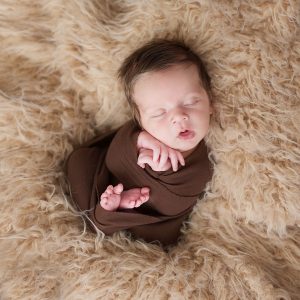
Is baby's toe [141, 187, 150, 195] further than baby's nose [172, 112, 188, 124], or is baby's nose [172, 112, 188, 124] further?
baby's toe [141, 187, 150, 195]

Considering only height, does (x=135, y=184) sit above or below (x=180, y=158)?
below

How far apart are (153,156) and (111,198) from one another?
161 millimetres

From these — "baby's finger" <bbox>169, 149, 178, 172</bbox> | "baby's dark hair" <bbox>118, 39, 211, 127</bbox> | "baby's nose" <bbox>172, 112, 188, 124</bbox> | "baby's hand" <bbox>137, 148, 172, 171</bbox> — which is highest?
"baby's dark hair" <bbox>118, 39, 211, 127</bbox>

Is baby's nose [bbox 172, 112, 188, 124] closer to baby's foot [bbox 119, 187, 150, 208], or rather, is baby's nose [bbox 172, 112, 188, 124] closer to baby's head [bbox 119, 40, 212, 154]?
baby's head [bbox 119, 40, 212, 154]

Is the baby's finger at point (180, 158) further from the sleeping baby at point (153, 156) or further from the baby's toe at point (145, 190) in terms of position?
the baby's toe at point (145, 190)

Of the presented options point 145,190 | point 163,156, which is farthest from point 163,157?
point 145,190

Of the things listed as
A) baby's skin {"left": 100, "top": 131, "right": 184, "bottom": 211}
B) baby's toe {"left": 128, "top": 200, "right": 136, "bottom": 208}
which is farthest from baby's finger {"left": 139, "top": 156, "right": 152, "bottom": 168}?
baby's toe {"left": 128, "top": 200, "right": 136, "bottom": 208}

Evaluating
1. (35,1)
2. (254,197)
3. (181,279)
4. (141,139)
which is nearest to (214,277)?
(181,279)

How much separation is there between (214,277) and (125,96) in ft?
1.86

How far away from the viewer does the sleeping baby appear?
1144 mm

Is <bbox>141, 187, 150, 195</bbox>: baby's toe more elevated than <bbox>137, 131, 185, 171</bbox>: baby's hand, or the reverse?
<bbox>137, 131, 185, 171</bbox>: baby's hand

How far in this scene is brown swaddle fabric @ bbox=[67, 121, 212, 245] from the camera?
47.4 inches

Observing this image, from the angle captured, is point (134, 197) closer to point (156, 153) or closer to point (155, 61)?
point (156, 153)

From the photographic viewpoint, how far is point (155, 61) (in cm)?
116
